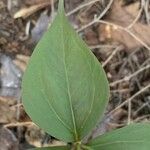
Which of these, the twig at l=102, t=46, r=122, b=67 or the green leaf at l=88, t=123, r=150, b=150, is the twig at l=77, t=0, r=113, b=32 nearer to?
the twig at l=102, t=46, r=122, b=67

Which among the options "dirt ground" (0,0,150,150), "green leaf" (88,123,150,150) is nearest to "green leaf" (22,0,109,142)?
"green leaf" (88,123,150,150)

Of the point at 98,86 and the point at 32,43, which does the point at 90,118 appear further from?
the point at 32,43

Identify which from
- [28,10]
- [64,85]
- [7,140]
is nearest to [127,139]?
[64,85]

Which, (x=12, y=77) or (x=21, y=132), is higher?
(x=12, y=77)

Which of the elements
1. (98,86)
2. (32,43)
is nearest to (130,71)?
(32,43)

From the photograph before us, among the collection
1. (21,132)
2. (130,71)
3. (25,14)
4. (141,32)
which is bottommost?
(21,132)

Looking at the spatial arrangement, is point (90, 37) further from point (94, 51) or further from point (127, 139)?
point (127, 139)
